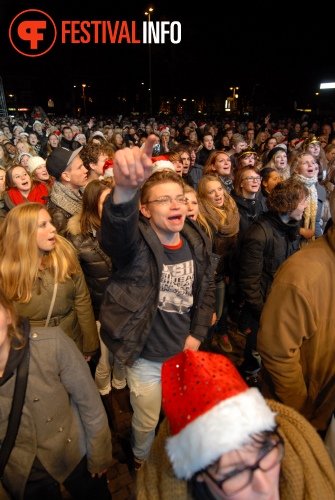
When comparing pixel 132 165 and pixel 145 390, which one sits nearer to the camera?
pixel 132 165

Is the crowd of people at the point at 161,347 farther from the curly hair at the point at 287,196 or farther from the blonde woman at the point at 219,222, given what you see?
the blonde woman at the point at 219,222

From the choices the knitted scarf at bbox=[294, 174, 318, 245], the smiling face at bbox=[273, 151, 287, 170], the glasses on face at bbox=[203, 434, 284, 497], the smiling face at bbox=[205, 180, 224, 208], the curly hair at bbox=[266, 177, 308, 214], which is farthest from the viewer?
the smiling face at bbox=[273, 151, 287, 170]

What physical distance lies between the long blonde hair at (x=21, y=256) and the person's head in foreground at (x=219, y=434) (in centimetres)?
166

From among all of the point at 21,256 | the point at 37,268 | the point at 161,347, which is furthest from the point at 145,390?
the point at 21,256

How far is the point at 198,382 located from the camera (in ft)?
3.69

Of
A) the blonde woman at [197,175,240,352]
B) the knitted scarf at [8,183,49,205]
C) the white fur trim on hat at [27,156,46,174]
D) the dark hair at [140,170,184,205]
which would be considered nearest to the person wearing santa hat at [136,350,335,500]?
the dark hair at [140,170,184,205]

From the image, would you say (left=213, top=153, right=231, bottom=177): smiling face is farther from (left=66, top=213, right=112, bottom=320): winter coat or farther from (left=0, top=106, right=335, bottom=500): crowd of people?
(left=66, top=213, right=112, bottom=320): winter coat

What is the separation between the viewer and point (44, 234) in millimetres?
2555

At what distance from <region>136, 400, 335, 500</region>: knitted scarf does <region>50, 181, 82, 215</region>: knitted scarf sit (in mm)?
3054

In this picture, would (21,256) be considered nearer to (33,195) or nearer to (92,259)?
(92,259)

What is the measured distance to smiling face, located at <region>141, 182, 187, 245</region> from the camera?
7.20 feet

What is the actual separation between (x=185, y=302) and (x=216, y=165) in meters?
3.50

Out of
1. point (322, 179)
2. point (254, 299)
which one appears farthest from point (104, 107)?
point (254, 299)

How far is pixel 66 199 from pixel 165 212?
2.16 meters
